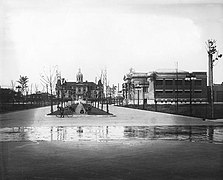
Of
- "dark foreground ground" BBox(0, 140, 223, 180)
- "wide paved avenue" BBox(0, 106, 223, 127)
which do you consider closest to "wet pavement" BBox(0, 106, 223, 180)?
"dark foreground ground" BBox(0, 140, 223, 180)

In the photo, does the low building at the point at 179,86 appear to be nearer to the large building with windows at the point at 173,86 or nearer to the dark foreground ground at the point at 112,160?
the large building with windows at the point at 173,86

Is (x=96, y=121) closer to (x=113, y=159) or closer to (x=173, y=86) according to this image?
(x=113, y=159)

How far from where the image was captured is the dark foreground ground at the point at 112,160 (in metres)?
7.66

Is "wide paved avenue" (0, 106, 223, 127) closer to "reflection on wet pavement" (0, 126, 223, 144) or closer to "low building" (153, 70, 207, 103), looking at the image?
"reflection on wet pavement" (0, 126, 223, 144)

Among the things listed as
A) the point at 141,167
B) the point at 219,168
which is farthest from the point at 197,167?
the point at 141,167

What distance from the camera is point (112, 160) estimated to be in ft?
31.0

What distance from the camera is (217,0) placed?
9.39 meters

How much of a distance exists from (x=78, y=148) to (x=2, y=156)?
9.97 ft

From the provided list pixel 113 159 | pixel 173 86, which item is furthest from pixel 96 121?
pixel 173 86

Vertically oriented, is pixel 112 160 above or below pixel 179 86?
below

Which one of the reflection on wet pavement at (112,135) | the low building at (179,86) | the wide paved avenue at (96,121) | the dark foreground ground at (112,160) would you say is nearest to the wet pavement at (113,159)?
the dark foreground ground at (112,160)

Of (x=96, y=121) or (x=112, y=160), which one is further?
(x=96, y=121)

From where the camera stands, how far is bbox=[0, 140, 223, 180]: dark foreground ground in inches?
302

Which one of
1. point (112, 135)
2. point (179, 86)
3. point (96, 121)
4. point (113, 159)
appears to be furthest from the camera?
point (179, 86)
